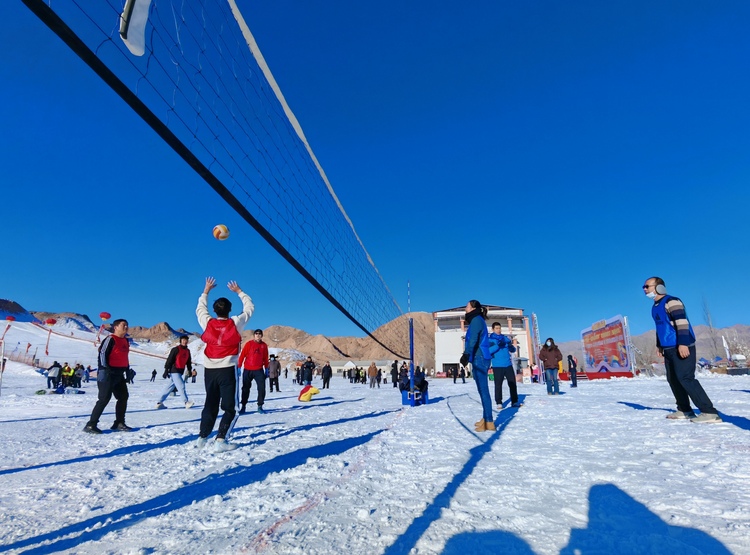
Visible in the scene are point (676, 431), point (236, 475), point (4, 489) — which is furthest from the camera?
point (676, 431)

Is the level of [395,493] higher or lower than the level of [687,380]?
lower

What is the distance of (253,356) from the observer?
7961 mm

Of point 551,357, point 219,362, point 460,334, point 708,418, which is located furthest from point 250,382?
point 460,334

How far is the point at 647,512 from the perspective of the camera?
6.69 ft

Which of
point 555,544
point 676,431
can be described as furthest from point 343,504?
point 676,431

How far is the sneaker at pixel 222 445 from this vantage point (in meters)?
4.05

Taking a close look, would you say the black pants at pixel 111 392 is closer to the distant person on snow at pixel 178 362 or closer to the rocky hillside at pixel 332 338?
the distant person on snow at pixel 178 362

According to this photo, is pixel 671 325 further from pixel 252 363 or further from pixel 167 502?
pixel 252 363

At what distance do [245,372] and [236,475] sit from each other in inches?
199

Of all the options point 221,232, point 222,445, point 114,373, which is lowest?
point 222,445

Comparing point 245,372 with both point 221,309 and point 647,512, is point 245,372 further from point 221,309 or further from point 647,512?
point 647,512

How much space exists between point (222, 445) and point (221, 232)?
3.36 m

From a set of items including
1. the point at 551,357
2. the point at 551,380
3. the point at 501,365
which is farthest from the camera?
the point at 551,380

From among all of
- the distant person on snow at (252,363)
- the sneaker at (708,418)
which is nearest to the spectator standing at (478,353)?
the sneaker at (708,418)
